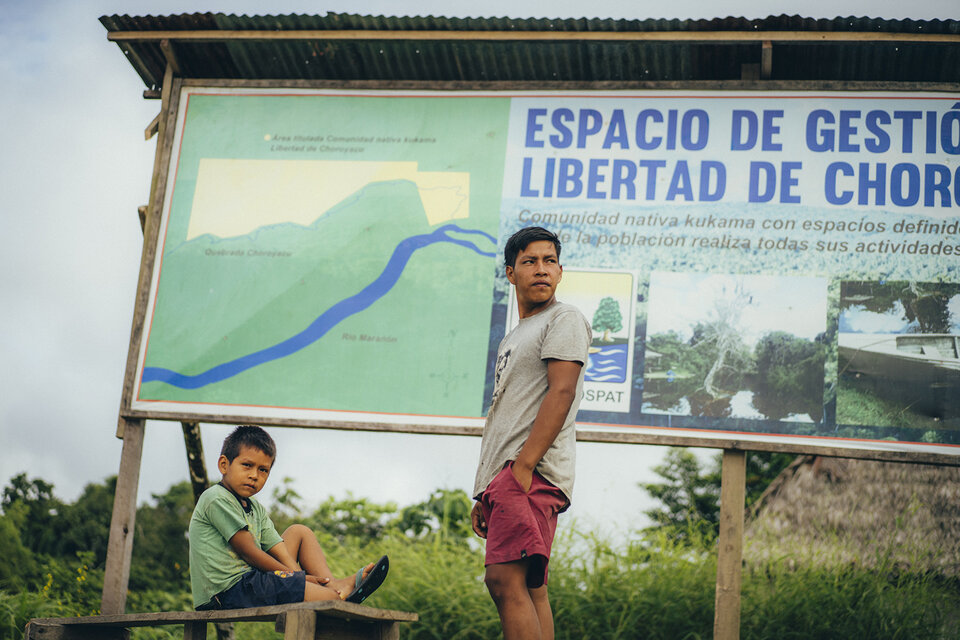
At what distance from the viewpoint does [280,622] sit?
3.61 meters

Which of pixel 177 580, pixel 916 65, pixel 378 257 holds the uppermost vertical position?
pixel 916 65

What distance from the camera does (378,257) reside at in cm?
595

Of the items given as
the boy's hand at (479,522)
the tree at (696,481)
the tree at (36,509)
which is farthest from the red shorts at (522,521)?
the tree at (696,481)

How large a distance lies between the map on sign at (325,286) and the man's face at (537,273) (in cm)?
197

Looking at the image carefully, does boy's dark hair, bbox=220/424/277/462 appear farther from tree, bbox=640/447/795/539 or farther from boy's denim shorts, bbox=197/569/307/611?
tree, bbox=640/447/795/539

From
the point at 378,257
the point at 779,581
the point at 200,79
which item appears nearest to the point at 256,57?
the point at 200,79

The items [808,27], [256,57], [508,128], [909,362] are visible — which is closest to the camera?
[909,362]

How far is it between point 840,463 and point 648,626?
388 cm

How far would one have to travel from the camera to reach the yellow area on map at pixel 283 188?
6.06m

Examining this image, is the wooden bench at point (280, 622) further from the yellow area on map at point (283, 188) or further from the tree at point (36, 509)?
the tree at point (36, 509)

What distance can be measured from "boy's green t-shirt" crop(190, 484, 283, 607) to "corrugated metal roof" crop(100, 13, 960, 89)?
11.0 feet

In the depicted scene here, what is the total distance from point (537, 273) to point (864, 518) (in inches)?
231

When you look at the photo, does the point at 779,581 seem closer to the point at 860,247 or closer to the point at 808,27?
the point at 860,247

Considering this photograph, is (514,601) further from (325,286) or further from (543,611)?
(325,286)
